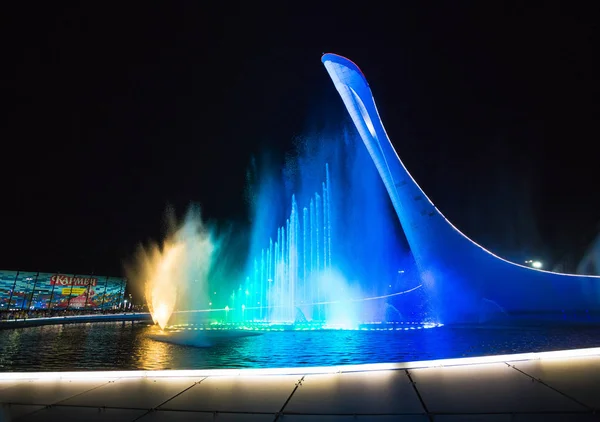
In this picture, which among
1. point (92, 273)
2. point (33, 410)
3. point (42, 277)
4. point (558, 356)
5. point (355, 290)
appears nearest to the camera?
point (33, 410)

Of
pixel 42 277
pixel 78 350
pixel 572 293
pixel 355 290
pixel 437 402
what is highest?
pixel 42 277

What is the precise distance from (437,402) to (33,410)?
3.40m

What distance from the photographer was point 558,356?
197 inches

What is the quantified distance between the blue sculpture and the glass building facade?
4057 cm

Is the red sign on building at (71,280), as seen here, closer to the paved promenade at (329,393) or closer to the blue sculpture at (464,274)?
the blue sculpture at (464,274)

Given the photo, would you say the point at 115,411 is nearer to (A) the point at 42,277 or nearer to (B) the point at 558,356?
(B) the point at 558,356

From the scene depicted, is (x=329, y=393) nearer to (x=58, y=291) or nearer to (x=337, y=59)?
(x=337, y=59)

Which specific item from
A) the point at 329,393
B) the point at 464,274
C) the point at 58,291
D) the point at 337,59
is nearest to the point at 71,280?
the point at 58,291

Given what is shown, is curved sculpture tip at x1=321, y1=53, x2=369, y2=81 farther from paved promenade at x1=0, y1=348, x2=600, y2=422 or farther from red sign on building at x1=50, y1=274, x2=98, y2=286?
red sign on building at x1=50, y1=274, x2=98, y2=286

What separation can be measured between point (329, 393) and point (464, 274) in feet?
47.8

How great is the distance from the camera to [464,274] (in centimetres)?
1625

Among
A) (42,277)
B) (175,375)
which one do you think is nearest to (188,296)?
(42,277)

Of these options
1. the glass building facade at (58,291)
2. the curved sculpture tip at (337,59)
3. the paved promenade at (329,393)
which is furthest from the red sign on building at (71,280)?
the paved promenade at (329,393)

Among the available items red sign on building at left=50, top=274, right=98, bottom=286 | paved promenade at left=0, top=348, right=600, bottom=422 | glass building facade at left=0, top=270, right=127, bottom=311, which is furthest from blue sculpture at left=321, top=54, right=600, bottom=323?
red sign on building at left=50, top=274, right=98, bottom=286
